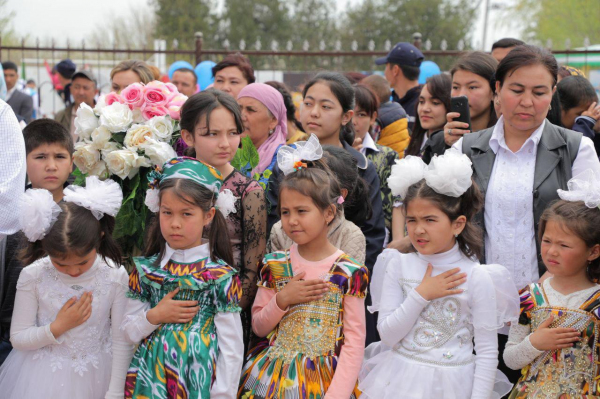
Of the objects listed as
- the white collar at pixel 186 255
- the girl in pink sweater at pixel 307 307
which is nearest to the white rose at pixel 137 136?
the white collar at pixel 186 255

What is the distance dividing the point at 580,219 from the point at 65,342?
246cm

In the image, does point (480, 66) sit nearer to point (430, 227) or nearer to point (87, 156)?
point (430, 227)

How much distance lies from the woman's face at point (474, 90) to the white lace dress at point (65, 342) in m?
2.47

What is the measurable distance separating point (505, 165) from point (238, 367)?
1673 mm

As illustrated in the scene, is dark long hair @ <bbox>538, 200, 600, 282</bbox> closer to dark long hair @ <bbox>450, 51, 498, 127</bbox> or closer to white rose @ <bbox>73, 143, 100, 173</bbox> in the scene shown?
dark long hair @ <bbox>450, 51, 498, 127</bbox>

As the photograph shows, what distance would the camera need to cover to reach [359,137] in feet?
16.2

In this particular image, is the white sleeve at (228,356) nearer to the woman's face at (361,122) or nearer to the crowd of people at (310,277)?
the crowd of people at (310,277)

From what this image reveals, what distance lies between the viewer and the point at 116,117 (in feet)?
11.5

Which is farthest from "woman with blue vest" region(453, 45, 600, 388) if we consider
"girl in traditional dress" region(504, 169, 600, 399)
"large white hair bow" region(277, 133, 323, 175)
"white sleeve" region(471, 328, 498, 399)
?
"large white hair bow" region(277, 133, 323, 175)

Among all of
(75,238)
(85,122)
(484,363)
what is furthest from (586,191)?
(85,122)

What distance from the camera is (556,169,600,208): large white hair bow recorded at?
2.96 meters

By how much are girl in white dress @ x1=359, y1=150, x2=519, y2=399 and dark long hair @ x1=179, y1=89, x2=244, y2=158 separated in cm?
95

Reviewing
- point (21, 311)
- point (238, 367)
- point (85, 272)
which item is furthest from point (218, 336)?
point (21, 311)

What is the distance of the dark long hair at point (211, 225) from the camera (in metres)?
3.06
